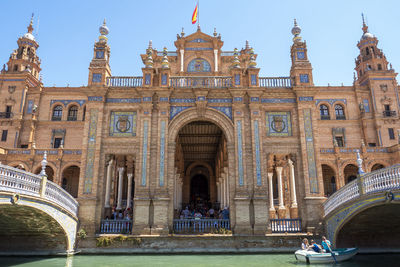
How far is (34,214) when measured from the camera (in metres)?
12.6

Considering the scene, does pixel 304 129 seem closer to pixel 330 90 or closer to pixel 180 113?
pixel 180 113

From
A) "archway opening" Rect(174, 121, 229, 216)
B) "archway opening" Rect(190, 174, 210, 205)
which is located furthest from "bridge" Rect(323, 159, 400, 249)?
"archway opening" Rect(190, 174, 210, 205)

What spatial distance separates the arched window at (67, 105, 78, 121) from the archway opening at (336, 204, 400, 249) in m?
29.9

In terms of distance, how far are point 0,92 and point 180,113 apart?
27.5 m

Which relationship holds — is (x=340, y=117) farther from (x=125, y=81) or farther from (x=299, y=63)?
(x=125, y=81)

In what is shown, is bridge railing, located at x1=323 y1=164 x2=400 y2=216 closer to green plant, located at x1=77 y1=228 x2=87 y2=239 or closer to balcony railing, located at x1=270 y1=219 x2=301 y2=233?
balcony railing, located at x1=270 y1=219 x2=301 y2=233

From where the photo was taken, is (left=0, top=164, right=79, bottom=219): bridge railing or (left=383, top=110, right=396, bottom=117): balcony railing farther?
(left=383, top=110, right=396, bottom=117): balcony railing

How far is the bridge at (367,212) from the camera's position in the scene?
10375mm

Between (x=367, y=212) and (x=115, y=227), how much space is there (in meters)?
11.5

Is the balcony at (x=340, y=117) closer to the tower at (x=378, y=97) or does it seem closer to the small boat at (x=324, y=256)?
the tower at (x=378, y=97)

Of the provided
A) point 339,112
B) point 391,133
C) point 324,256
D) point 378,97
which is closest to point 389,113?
point 378,97

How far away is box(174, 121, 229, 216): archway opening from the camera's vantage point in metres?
22.8

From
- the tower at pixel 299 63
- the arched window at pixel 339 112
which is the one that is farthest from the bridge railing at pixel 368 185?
the arched window at pixel 339 112

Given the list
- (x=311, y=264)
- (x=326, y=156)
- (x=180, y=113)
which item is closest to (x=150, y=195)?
(x=180, y=113)
